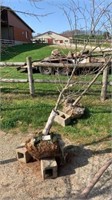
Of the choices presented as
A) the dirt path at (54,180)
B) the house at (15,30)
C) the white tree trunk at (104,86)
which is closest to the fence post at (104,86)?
the white tree trunk at (104,86)

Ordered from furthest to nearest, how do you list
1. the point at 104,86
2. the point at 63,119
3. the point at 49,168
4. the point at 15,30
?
the point at 15,30 < the point at 104,86 < the point at 63,119 < the point at 49,168

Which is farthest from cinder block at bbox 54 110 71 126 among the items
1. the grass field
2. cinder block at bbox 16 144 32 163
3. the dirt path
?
cinder block at bbox 16 144 32 163

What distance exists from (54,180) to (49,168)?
192 millimetres

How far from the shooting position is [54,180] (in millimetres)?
3750

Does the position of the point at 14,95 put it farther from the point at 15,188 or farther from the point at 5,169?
the point at 15,188

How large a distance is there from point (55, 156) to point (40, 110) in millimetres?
2185

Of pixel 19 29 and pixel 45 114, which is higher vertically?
pixel 19 29

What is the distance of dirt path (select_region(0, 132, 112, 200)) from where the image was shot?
345 centimetres

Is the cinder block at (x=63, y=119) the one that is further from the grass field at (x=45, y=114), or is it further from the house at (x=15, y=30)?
the house at (x=15, y=30)

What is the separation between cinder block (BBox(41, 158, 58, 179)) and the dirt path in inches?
3.0

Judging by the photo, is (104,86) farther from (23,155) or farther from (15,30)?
(15,30)

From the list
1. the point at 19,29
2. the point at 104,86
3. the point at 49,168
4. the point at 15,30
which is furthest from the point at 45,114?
the point at 19,29

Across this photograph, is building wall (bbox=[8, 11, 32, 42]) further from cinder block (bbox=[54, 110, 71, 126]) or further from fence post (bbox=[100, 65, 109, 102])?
cinder block (bbox=[54, 110, 71, 126])

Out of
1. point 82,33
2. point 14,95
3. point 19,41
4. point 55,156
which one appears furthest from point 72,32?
point 19,41
